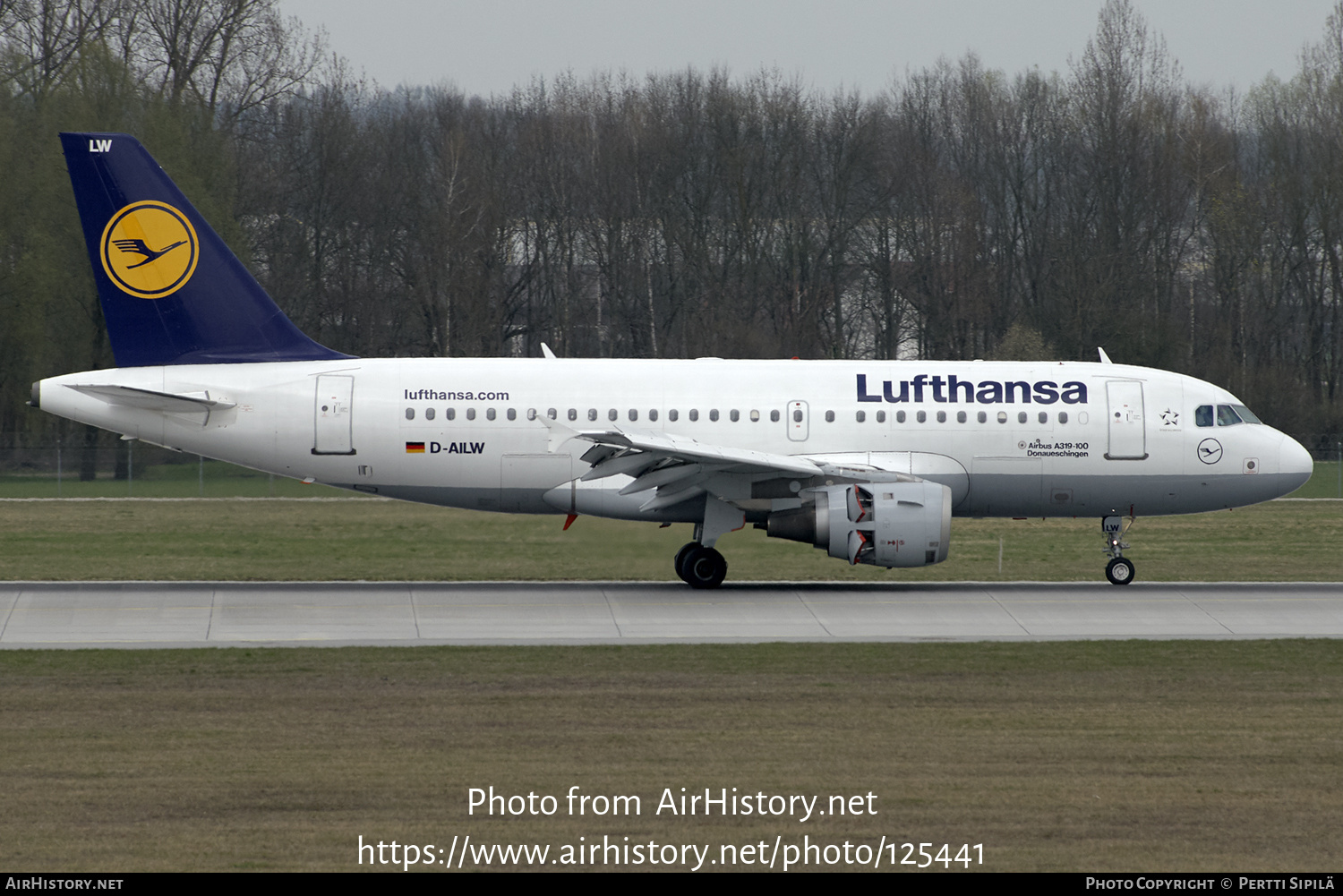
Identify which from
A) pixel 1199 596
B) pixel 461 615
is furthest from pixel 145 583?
pixel 1199 596

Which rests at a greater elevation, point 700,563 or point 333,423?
point 333,423

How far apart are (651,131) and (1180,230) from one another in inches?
992

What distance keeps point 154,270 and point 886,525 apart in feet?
40.4

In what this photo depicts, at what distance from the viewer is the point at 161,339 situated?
24.0m

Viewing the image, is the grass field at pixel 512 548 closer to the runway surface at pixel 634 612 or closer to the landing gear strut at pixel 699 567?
the landing gear strut at pixel 699 567

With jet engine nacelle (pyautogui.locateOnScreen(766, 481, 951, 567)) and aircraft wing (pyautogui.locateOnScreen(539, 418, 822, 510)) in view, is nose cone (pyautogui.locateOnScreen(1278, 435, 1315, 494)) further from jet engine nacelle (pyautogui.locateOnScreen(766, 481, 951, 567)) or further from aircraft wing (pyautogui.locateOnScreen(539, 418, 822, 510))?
aircraft wing (pyautogui.locateOnScreen(539, 418, 822, 510))

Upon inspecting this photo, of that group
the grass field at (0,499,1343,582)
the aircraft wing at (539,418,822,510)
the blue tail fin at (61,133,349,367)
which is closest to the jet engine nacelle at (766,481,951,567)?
the aircraft wing at (539,418,822,510)

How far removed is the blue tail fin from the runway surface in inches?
151

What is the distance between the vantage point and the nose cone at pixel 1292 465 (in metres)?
24.7

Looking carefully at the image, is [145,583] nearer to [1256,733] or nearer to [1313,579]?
[1256,733]

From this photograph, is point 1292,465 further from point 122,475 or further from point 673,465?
point 122,475

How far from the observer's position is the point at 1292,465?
24688 mm

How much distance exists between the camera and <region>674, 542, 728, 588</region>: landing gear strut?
23672 millimetres

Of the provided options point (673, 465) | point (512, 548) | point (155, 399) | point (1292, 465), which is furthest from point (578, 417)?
point (1292, 465)
